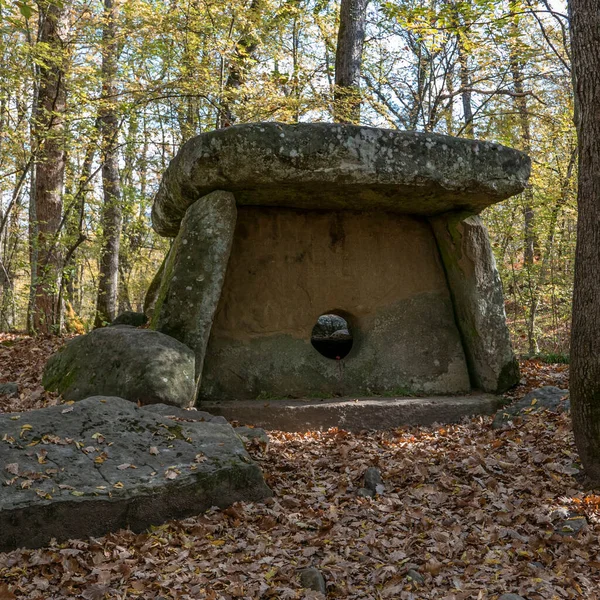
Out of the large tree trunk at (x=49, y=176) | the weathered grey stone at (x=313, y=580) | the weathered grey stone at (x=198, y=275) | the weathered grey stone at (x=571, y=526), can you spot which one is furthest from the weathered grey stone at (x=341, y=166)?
the large tree trunk at (x=49, y=176)

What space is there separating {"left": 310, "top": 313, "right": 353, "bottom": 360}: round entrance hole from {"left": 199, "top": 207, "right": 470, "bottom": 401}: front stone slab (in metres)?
0.84

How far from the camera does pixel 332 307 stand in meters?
6.55


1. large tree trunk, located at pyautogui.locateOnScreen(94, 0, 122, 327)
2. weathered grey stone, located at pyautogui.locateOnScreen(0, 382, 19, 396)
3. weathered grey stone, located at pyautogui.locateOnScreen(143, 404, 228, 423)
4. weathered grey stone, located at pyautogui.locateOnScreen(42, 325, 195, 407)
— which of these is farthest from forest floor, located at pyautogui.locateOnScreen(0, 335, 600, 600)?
large tree trunk, located at pyautogui.locateOnScreen(94, 0, 122, 327)

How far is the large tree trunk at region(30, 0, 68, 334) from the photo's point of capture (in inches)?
363

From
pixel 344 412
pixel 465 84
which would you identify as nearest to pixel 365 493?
pixel 344 412

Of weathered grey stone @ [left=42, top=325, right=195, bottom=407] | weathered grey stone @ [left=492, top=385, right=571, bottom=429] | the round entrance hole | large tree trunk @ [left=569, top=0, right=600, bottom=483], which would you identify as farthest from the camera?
the round entrance hole

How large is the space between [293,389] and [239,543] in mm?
2927

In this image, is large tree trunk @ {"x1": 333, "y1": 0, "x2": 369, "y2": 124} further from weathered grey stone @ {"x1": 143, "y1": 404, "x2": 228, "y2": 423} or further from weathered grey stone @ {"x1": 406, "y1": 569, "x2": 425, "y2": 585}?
weathered grey stone @ {"x1": 406, "y1": 569, "x2": 425, "y2": 585}

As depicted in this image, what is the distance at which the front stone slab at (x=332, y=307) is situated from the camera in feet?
20.7

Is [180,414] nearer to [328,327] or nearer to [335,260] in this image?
[335,260]

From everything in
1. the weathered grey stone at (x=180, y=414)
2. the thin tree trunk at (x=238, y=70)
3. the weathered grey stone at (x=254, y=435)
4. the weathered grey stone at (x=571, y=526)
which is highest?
the thin tree trunk at (x=238, y=70)

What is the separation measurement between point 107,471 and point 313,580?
134 cm

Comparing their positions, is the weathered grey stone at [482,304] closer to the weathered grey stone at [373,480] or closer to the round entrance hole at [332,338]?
the round entrance hole at [332,338]

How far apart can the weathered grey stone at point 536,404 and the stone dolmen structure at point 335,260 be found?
0.55 m
